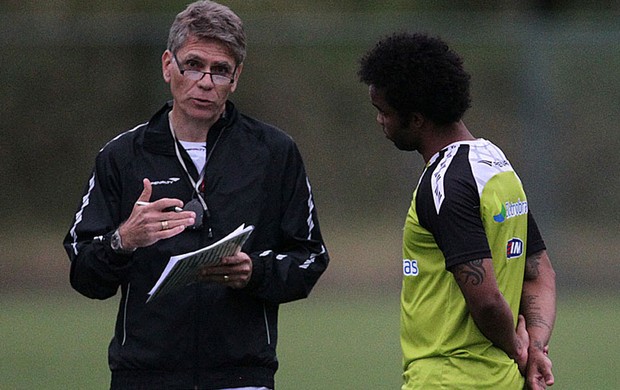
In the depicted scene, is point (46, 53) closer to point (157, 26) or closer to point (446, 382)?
point (157, 26)

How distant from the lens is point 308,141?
15.3m

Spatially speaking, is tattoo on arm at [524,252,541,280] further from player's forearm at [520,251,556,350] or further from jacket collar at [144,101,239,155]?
jacket collar at [144,101,239,155]

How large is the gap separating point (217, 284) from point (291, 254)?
33 centimetres

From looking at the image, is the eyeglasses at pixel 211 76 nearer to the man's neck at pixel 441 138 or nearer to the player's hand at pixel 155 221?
the player's hand at pixel 155 221

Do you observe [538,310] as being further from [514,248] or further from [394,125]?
[394,125]

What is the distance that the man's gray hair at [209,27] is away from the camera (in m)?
5.02

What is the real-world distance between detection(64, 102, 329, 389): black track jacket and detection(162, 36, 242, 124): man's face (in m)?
0.08

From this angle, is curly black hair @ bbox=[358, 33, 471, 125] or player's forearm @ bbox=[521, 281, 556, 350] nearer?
curly black hair @ bbox=[358, 33, 471, 125]

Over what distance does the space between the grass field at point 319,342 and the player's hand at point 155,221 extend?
470 cm

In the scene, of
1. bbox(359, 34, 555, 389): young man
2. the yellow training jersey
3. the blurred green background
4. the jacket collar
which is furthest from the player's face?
the blurred green background

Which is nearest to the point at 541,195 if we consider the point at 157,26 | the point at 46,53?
the point at 157,26

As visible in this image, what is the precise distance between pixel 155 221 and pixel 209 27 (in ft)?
2.81

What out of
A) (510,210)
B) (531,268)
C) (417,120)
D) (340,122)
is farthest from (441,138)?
(340,122)

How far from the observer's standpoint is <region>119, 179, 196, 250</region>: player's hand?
4551 mm
